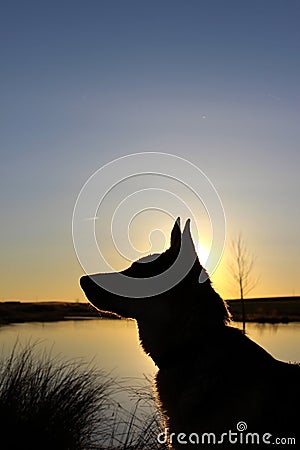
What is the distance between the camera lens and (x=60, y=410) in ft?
23.9

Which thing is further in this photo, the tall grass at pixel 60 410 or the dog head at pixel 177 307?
the tall grass at pixel 60 410

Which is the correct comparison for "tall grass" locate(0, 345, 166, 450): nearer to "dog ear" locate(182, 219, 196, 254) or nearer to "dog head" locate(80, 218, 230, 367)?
"dog head" locate(80, 218, 230, 367)

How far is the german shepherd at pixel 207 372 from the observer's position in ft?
17.9

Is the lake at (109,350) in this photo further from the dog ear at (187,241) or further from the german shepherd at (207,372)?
the dog ear at (187,241)

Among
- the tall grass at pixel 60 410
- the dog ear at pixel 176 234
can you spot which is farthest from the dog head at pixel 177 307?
the tall grass at pixel 60 410

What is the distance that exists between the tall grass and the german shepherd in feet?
5.09

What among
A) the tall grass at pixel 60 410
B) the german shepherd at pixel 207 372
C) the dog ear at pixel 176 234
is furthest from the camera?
the tall grass at pixel 60 410

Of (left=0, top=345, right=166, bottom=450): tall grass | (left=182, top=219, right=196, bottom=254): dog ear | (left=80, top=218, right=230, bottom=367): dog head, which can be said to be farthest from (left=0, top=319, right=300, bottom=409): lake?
(left=182, top=219, right=196, bottom=254): dog ear

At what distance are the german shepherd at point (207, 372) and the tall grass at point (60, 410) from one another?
155 centimetres

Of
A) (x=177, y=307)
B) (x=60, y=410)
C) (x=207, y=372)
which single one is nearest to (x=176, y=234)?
(x=177, y=307)

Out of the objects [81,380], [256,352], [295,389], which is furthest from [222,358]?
[81,380]

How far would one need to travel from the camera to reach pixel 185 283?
598cm

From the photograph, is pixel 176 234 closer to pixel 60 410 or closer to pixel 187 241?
pixel 187 241

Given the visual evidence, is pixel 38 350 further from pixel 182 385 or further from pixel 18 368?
pixel 182 385
